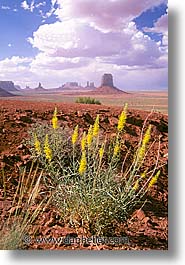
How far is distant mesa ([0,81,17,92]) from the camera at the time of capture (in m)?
2.51

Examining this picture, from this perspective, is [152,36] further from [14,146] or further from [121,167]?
[14,146]

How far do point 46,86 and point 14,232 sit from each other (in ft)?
2.19

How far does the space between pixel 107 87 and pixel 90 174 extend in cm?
40

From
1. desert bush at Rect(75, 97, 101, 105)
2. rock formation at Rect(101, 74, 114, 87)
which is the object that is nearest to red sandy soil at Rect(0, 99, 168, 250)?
desert bush at Rect(75, 97, 101, 105)

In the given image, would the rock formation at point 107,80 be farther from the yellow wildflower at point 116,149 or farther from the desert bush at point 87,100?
the yellow wildflower at point 116,149

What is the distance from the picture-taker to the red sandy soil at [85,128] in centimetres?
245

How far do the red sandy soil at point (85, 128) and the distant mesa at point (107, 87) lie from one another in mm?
84

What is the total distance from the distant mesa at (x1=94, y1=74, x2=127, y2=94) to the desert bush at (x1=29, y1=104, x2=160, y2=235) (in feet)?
0.32

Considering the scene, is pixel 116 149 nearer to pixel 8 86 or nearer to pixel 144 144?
pixel 144 144

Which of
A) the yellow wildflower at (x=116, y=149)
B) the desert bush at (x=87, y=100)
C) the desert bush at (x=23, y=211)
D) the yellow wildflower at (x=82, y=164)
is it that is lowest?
the desert bush at (x=23, y=211)

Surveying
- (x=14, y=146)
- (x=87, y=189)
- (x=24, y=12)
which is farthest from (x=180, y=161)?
(x=24, y=12)

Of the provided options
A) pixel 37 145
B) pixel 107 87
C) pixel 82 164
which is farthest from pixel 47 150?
pixel 107 87

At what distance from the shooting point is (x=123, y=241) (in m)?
2.44

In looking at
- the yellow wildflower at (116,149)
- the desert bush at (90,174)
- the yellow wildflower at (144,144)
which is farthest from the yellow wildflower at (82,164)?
the yellow wildflower at (144,144)
